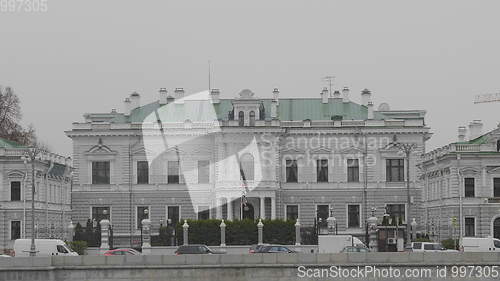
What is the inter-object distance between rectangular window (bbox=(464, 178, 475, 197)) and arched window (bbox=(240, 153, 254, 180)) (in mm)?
18197

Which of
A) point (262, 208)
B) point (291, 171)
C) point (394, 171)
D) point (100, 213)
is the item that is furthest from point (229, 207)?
point (394, 171)

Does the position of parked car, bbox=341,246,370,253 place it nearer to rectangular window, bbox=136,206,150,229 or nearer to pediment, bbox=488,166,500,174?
pediment, bbox=488,166,500,174

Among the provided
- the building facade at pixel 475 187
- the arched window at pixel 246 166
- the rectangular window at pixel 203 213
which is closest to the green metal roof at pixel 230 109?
the arched window at pixel 246 166

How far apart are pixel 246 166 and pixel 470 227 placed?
19616mm

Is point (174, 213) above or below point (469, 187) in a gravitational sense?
below

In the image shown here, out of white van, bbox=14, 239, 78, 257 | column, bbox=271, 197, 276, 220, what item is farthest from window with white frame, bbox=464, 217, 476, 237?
white van, bbox=14, 239, 78, 257

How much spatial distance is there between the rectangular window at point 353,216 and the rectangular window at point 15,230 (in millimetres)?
27721

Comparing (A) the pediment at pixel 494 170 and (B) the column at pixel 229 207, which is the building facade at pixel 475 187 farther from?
(B) the column at pixel 229 207

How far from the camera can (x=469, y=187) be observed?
8675 centimetres

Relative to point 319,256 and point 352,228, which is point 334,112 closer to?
point 352,228

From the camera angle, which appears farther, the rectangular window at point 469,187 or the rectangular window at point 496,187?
the rectangular window at point 469,187

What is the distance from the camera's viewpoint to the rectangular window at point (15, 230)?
292ft

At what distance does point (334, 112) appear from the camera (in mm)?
99500

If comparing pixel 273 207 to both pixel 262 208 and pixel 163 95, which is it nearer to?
pixel 262 208
